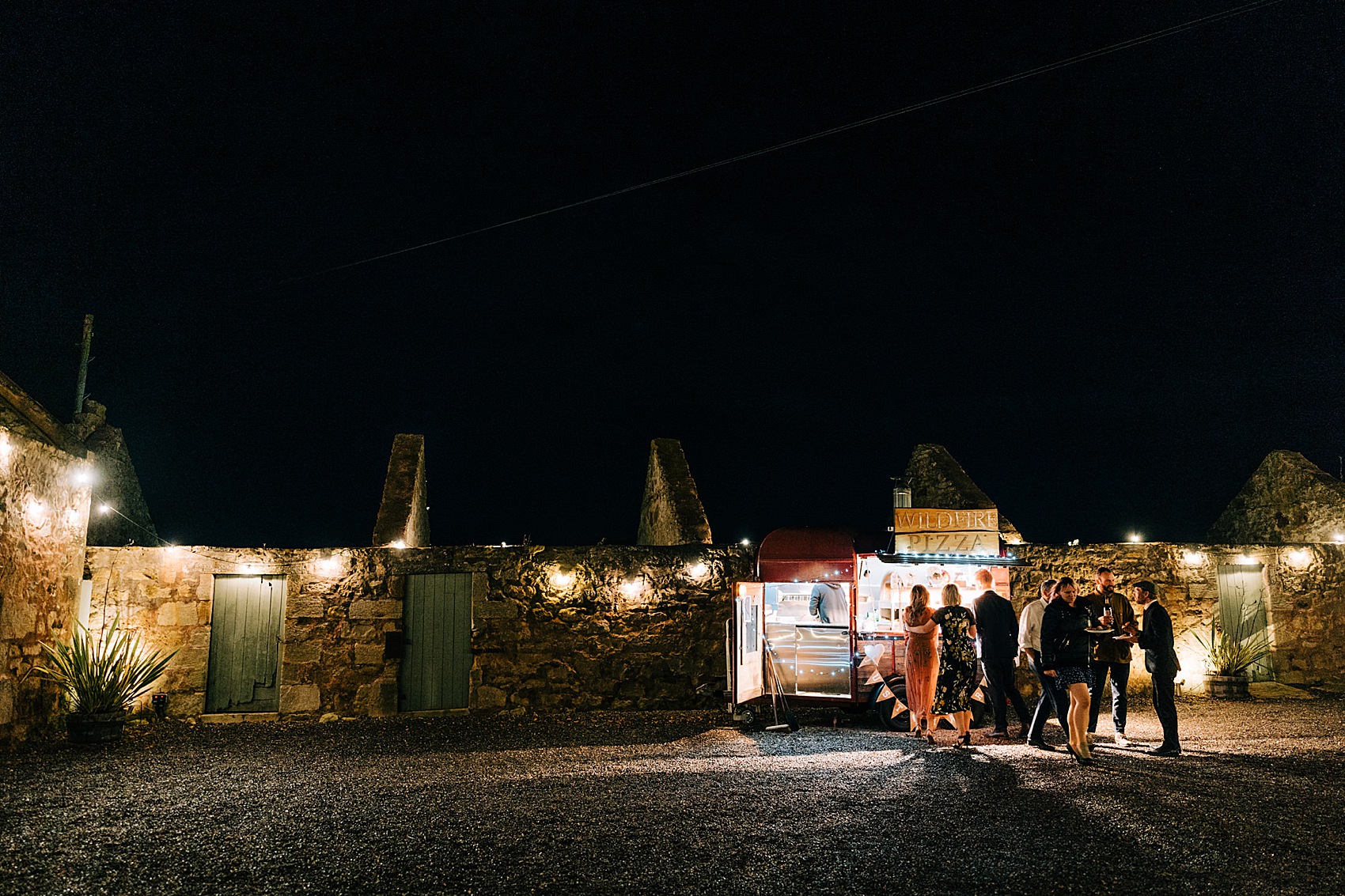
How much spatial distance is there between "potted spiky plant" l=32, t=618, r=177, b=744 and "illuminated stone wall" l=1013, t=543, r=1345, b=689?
10704 mm

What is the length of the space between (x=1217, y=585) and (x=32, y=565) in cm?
1466

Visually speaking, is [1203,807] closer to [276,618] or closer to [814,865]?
[814,865]

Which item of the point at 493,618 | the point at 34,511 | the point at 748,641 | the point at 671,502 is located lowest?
the point at 748,641

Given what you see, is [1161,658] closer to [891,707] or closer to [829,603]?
[891,707]

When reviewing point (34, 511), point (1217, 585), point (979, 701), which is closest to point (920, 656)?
point (979, 701)

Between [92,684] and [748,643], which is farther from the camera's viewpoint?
[748,643]

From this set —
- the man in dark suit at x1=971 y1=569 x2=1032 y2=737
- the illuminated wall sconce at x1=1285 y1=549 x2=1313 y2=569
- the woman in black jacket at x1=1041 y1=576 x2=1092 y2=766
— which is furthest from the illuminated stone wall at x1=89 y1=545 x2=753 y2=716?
the illuminated wall sconce at x1=1285 y1=549 x2=1313 y2=569

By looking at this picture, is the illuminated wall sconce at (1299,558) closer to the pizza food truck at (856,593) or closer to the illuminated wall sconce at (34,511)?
the pizza food truck at (856,593)

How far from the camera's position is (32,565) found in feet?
26.7

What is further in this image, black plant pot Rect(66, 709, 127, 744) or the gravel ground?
black plant pot Rect(66, 709, 127, 744)

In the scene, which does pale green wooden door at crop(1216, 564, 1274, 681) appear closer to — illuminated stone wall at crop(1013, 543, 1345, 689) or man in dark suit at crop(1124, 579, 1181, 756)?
illuminated stone wall at crop(1013, 543, 1345, 689)

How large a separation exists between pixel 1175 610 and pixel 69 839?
40.2 ft

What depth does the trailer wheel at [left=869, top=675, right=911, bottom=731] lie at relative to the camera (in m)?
8.20

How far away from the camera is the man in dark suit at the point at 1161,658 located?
682cm
